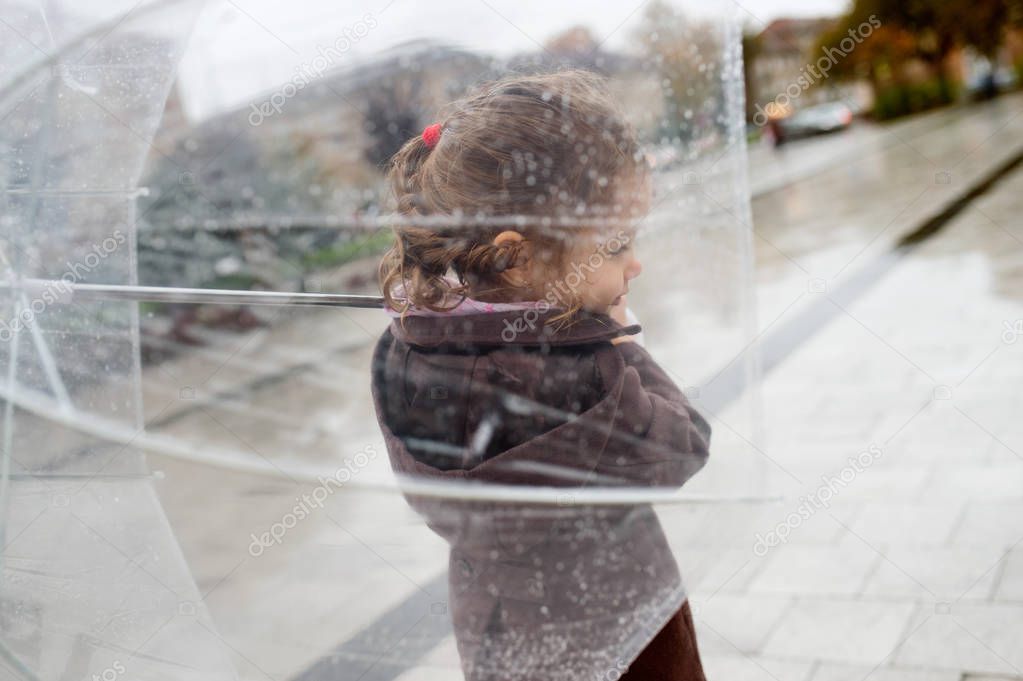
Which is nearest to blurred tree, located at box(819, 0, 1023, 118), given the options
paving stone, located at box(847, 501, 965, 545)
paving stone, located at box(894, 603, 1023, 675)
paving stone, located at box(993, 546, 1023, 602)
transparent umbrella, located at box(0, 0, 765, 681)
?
paving stone, located at box(847, 501, 965, 545)

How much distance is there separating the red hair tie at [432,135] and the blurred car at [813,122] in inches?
1000

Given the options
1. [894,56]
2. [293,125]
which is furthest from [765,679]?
[894,56]

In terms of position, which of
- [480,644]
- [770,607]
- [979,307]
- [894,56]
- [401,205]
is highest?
[401,205]

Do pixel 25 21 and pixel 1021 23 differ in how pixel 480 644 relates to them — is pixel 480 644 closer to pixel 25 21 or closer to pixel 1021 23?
pixel 25 21

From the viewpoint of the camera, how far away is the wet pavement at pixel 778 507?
159 centimetres

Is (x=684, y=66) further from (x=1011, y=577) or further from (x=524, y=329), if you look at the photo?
(x=1011, y=577)

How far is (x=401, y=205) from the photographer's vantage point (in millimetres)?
1460

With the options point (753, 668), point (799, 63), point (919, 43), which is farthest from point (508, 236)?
point (919, 43)

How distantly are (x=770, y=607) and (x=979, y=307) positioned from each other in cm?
381

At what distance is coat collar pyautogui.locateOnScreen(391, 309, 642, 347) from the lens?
4.46 ft

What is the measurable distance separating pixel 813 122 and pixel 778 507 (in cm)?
2882

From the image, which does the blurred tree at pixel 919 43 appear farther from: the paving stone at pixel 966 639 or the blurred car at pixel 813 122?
the paving stone at pixel 966 639

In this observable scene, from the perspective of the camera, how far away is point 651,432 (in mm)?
1382

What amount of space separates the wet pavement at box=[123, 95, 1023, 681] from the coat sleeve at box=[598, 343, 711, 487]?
0.11 metres
